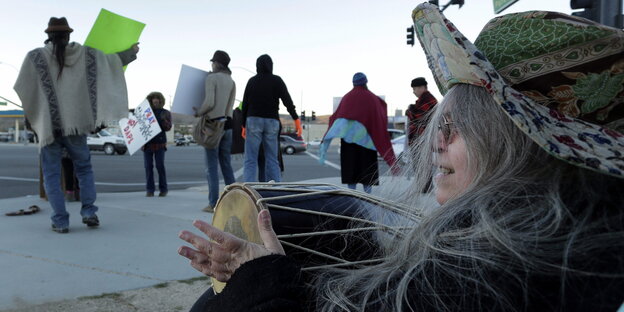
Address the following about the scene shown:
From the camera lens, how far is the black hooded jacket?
5.57 metres

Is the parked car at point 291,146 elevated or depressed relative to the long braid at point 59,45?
depressed

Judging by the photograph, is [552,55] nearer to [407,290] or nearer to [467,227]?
[467,227]

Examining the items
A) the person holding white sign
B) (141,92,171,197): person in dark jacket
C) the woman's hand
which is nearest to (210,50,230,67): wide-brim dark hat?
the person holding white sign

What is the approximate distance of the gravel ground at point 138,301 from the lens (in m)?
2.39

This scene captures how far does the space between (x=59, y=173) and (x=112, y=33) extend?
1259mm

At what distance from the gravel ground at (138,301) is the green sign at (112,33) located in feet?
7.83

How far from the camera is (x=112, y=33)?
4207 millimetres

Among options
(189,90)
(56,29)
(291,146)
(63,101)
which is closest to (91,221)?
(63,101)

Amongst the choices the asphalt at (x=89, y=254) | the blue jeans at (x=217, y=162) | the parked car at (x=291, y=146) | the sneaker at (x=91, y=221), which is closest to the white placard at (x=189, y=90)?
the blue jeans at (x=217, y=162)

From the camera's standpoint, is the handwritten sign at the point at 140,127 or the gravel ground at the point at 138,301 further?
the handwritten sign at the point at 140,127

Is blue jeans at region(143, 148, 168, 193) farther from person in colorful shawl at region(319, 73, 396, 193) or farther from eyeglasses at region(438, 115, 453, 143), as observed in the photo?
eyeglasses at region(438, 115, 453, 143)

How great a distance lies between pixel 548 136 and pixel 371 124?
4917 millimetres

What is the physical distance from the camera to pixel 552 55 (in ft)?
2.81

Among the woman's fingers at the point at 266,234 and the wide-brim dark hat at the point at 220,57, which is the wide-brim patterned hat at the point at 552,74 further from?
the wide-brim dark hat at the point at 220,57
